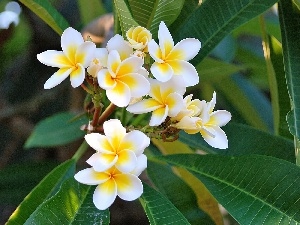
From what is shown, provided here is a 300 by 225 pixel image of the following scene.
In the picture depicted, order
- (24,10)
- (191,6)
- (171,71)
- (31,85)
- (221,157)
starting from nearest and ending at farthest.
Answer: (171,71)
(221,157)
(191,6)
(24,10)
(31,85)

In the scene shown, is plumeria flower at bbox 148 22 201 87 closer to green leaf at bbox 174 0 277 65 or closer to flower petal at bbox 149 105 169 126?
flower petal at bbox 149 105 169 126

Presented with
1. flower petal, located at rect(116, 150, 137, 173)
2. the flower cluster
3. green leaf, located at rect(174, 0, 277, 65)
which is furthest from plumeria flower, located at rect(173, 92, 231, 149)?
green leaf, located at rect(174, 0, 277, 65)

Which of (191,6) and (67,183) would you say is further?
(191,6)

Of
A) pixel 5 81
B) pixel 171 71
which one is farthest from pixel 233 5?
pixel 5 81

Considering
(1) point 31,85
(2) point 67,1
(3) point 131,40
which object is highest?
(3) point 131,40

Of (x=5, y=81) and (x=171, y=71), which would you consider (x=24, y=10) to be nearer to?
(x=5, y=81)

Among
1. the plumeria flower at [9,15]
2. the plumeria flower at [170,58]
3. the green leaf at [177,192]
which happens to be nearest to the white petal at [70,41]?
the plumeria flower at [170,58]

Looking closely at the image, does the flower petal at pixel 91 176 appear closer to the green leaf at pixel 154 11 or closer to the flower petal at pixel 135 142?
the flower petal at pixel 135 142
